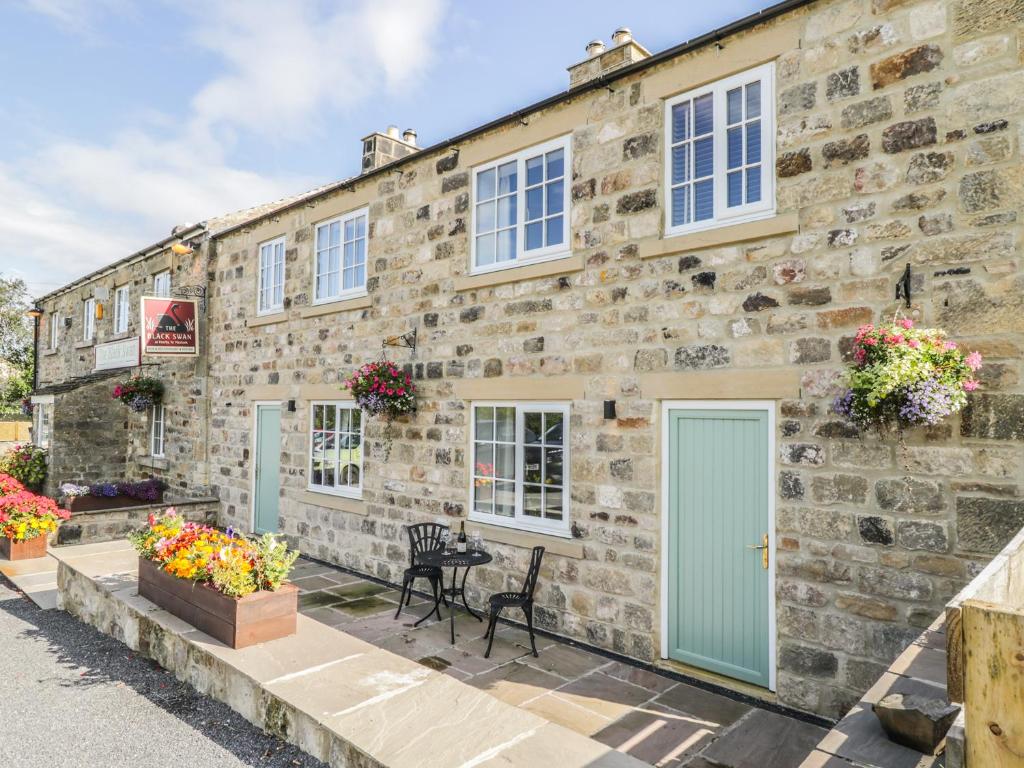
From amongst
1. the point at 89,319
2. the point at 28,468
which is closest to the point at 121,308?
the point at 89,319

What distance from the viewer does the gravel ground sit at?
→ 3.92 metres

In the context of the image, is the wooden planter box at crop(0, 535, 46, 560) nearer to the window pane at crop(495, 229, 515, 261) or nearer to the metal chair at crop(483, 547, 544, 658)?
the metal chair at crop(483, 547, 544, 658)

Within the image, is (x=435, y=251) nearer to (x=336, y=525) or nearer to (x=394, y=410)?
(x=394, y=410)

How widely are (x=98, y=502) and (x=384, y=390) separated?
28.7 feet

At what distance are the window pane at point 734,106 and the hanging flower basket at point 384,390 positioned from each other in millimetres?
4573

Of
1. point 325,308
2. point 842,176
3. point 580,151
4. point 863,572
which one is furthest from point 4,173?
point 863,572

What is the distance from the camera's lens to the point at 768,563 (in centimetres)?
492

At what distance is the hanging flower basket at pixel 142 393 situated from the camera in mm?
13352

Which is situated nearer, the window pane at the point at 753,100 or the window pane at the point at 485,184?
the window pane at the point at 753,100

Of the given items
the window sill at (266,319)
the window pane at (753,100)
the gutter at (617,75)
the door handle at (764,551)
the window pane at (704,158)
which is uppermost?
the gutter at (617,75)

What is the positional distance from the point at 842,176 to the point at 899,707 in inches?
147

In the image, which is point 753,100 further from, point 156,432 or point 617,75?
point 156,432

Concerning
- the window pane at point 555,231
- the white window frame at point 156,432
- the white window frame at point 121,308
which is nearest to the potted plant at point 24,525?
the white window frame at point 156,432

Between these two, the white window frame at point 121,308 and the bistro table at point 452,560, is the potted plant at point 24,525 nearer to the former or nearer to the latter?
the bistro table at point 452,560
